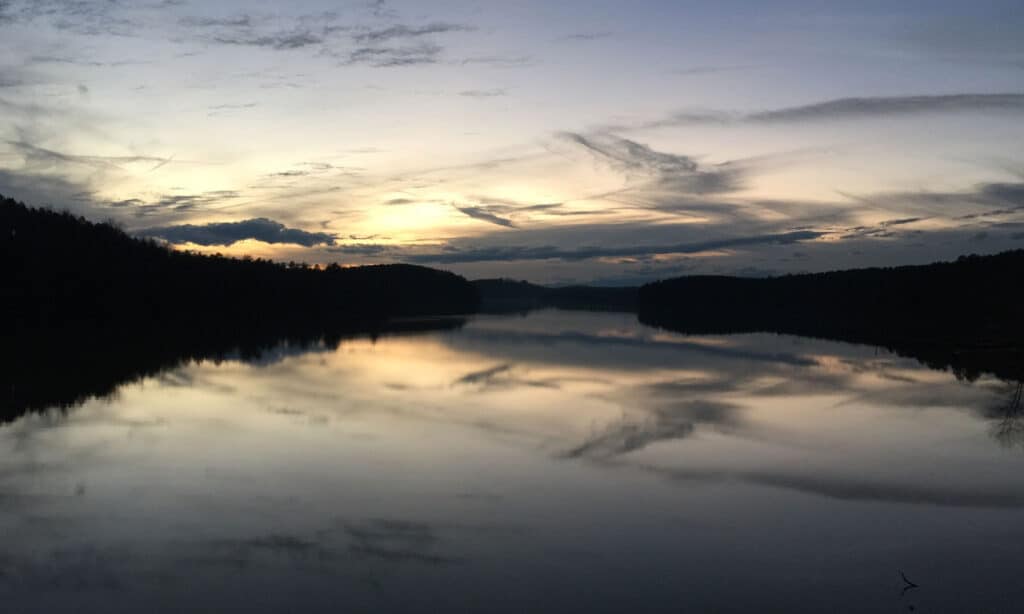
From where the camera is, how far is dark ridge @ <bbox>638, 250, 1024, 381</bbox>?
1577 inches

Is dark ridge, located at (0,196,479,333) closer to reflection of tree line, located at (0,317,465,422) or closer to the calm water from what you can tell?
reflection of tree line, located at (0,317,465,422)

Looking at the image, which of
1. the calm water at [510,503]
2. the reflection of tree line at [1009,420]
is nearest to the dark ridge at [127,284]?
the calm water at [510,503]

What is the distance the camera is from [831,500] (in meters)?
11.0

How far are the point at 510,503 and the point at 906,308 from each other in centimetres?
7934

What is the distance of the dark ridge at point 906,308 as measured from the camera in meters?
40.1

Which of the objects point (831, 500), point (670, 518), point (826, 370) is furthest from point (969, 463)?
point (826, 370)

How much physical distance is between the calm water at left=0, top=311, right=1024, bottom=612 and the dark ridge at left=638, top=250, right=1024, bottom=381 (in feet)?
55.6

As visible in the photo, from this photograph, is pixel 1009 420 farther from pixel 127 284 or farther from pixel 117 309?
pixel 127 284

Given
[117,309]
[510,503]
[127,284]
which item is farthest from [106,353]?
[127,284]

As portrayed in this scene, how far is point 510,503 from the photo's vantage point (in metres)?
10.7

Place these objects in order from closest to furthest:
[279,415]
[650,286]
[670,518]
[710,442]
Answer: [670,518] < [710,442] < [279,415] < [650,286]

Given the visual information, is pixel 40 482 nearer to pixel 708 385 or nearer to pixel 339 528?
pixel 339 528

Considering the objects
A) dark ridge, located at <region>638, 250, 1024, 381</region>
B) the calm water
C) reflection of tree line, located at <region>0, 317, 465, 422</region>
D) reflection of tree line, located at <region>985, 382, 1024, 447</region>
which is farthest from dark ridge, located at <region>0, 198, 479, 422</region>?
dark ridge, located at <region>638, 250, 1024, 381</region>

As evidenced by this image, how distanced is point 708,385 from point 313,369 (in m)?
Result: 14.4
